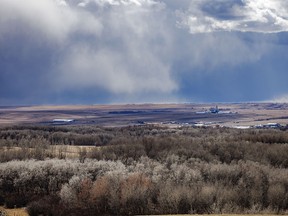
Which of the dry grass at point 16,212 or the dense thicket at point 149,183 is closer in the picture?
the dense thicket at point 149,183

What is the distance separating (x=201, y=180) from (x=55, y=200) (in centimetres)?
1147

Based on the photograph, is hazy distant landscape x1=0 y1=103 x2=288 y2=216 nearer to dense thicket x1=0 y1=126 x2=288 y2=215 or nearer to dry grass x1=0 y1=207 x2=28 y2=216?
dense thicket x1=0 y1=126 x2=288 y2=215

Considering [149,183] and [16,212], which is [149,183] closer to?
[149,183]

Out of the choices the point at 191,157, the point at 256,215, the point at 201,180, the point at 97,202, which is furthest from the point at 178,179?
the point at 191,157

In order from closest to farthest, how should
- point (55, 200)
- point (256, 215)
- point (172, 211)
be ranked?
1. point (256, 215)
2. point (172, 211)
3. point (55, 200)

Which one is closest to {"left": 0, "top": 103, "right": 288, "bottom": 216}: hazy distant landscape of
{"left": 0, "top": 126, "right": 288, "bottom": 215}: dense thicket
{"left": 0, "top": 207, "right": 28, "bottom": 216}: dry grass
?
{"left": 0, "top": 126, "right": 288, "bottom": 215}: dense thicket

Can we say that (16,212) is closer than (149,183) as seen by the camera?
No

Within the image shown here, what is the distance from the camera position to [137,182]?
3781 centimetres

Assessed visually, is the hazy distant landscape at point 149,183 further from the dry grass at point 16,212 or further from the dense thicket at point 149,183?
the dry grass at point 16,212

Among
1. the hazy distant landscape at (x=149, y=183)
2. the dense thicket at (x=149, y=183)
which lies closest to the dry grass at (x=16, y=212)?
the hazy distant landscape at (x=149, y=183)

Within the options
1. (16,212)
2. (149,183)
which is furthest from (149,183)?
(16,212)

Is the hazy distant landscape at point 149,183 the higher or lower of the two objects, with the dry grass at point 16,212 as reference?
higher

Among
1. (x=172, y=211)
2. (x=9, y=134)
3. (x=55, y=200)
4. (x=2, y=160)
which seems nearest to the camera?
(x=172, y=211)

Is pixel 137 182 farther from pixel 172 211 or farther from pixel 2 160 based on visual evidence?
pixel 2 160
